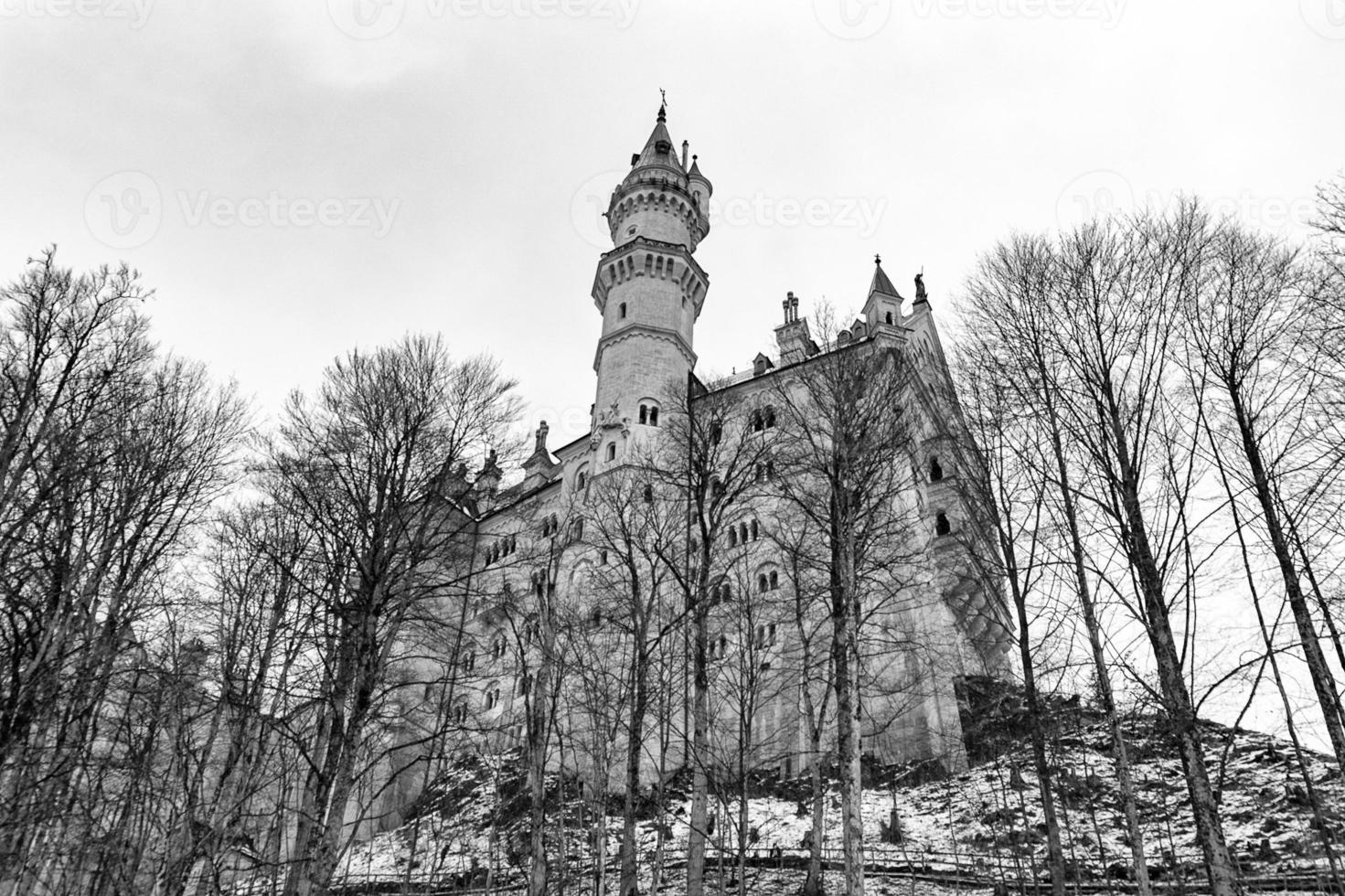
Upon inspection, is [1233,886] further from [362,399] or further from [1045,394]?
[362,399]

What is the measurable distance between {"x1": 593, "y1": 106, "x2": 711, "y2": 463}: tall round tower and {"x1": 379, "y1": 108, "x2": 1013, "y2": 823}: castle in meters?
0.11

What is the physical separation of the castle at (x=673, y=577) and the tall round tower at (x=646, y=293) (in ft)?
0.37

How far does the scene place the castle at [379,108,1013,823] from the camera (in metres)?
20.2

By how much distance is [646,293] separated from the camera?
51.0 meters

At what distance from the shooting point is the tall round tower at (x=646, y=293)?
1829 inches

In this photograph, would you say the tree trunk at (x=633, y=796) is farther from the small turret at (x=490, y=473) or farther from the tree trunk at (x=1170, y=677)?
the tree trunk at (x=1170, y=677)

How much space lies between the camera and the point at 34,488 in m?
13.3

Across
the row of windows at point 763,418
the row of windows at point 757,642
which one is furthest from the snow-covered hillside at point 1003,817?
the row of windows at point 763,418

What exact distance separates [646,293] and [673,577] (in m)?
26.0

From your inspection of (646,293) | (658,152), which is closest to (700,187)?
(658,152)

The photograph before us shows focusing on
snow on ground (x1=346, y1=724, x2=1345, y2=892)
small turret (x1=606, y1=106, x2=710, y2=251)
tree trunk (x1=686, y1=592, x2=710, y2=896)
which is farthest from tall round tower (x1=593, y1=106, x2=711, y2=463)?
tree trunk (x1=686, y1=592, x2=710, y2=896)

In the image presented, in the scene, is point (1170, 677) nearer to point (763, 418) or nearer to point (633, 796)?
point (633, 796)

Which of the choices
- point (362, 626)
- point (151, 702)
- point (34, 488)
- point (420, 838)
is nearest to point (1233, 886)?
point (362, 626)

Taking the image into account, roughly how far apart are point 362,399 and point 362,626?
4177mm
